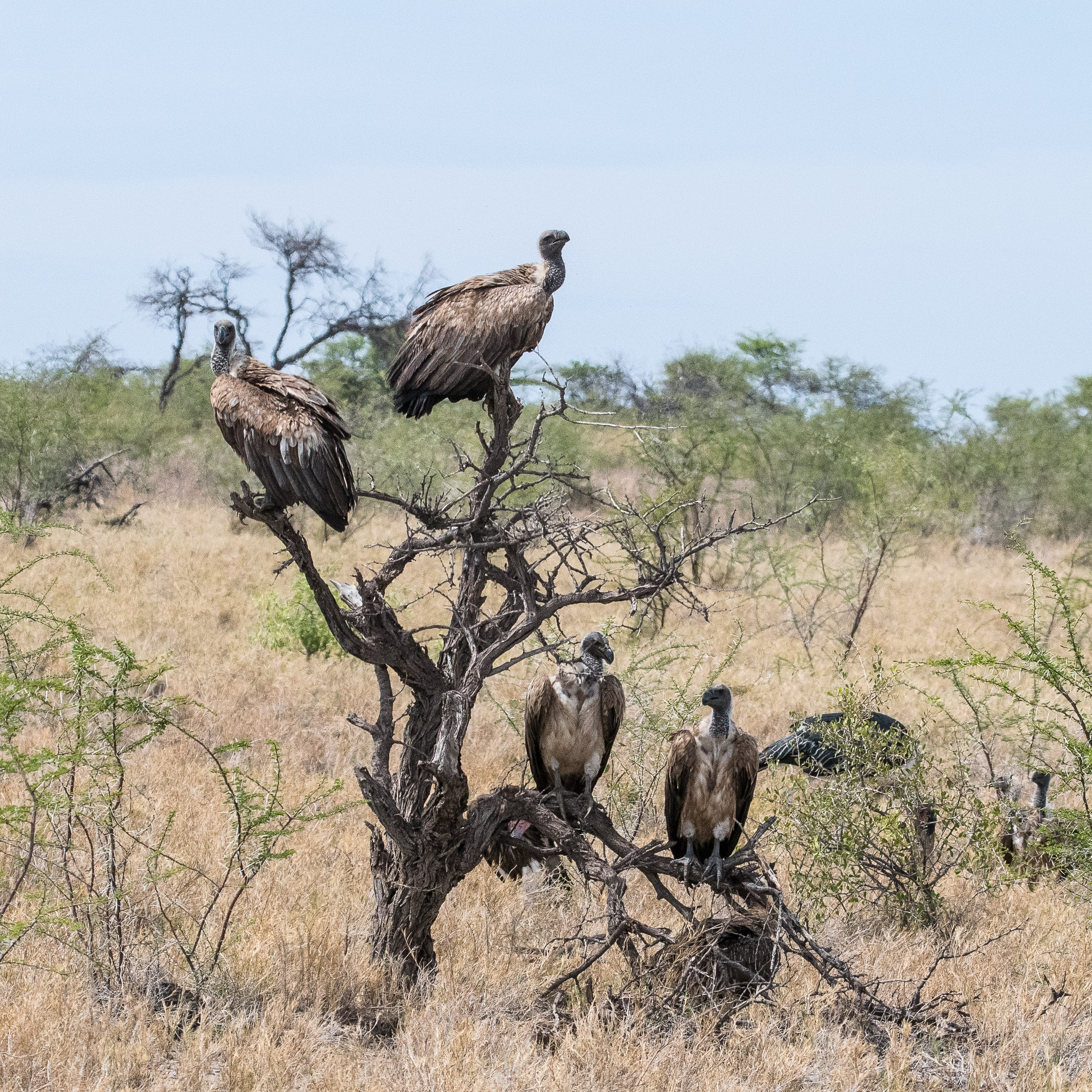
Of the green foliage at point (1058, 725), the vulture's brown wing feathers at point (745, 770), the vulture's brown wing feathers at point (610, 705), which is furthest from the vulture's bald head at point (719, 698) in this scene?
the green foliage at point (1058, 725)

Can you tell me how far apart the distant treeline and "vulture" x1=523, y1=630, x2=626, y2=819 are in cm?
649

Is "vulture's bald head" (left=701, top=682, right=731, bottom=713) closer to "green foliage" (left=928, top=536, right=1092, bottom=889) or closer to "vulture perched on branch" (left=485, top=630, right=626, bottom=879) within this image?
"vulture perched on branch" (left=485, top=630, right=626, bottom=879)

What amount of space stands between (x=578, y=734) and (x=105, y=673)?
4662mm

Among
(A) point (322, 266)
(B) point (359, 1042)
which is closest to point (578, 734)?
(B) point (359, 1042)

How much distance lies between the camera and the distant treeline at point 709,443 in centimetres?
1552

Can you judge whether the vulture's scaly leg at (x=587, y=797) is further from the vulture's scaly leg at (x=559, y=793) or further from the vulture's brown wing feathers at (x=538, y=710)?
the vulture's brown wing feathers at (x=538, y=710)

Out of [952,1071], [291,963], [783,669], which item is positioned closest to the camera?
[952,1071]

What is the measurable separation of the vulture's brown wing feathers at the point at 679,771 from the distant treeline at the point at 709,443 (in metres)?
6.49

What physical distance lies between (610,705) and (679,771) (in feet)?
1.34

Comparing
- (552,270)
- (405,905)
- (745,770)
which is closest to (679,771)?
(745,770)

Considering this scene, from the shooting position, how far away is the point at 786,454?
65.7 feet

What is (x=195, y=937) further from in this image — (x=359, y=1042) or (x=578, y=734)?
(x=578, y=734)

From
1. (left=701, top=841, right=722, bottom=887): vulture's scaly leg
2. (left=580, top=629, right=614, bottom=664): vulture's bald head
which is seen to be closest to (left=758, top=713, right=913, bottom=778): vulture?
(left=701, top=841, right=722, bottom=887): vulture's scaly leg

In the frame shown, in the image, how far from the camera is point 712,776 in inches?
185
